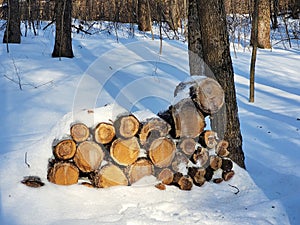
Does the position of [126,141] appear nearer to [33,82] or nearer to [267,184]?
[267,184]

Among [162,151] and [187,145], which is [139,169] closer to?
[162,151]

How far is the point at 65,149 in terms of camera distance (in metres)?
3.02

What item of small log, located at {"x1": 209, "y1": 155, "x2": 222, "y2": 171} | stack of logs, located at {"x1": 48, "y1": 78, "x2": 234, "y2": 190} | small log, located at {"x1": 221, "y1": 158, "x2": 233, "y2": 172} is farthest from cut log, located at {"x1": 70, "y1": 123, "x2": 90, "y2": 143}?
small log, located at {"x1": 221, "y1": 158, "x2": 233, "y2": 172}

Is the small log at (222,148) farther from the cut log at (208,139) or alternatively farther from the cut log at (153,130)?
the cut log at (153,130)

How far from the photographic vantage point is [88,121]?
312cm

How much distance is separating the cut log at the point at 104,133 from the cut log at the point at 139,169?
297mm

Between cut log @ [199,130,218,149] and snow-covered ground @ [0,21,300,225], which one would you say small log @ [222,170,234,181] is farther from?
cut log @ [199,130,218,149]

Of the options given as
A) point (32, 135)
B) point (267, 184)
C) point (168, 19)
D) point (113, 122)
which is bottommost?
point (267, 184)

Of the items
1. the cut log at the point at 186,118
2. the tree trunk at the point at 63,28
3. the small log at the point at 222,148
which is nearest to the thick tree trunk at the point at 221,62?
the small log at the point at 222,148

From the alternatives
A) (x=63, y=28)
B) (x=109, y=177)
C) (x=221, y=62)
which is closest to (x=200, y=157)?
(x=109, y=177)

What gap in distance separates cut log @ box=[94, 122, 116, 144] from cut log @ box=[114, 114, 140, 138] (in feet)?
0.16

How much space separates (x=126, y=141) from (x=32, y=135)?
5.60 ft

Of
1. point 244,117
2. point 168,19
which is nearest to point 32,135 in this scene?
point 244,117

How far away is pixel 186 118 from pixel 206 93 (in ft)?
0.87
